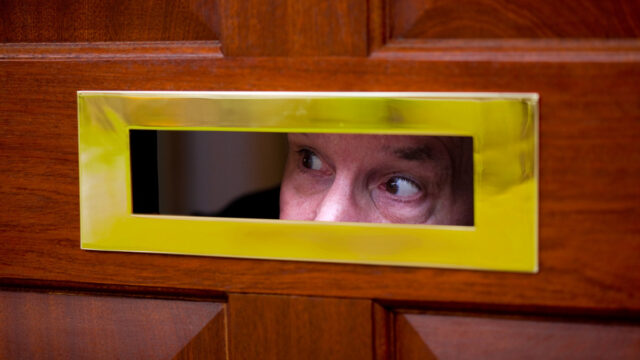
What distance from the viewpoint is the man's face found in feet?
2.65

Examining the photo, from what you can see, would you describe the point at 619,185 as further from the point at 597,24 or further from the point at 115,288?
the point at 115,288

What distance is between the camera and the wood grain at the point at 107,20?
83 centimetres

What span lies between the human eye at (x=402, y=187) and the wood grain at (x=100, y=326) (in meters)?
0.22

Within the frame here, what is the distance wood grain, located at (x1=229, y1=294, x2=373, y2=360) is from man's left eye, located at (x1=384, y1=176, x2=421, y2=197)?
122 mm

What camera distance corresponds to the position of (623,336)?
75cm

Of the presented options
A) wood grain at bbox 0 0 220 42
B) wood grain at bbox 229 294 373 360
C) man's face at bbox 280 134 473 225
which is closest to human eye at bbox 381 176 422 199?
man's face at bbox 280 134 473 225

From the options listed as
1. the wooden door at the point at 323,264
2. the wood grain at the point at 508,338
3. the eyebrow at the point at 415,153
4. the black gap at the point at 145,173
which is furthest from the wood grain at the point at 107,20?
the wood grain at the point at 508,338

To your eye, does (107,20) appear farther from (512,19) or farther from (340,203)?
(512,19)

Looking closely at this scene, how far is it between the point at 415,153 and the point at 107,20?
0.35 m

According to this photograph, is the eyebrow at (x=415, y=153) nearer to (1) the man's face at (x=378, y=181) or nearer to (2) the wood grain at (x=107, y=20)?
(1) the man's face at (x=378, y=181)

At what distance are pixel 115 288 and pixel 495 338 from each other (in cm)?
41

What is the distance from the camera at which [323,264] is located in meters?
0.80

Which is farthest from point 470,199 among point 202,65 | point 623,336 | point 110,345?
point 110,345

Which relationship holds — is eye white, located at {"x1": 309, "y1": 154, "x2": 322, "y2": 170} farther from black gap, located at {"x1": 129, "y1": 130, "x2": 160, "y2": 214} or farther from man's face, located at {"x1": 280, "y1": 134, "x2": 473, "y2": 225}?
black gap, located at {"x1": 129, "y1": 130, "x2": 160, "y2": 214}
